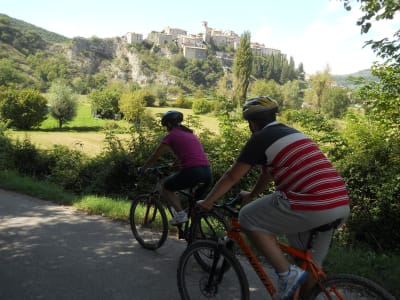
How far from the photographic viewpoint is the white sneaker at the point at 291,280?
2598 millimetres

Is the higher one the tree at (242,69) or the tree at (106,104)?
the tree at (242,69)

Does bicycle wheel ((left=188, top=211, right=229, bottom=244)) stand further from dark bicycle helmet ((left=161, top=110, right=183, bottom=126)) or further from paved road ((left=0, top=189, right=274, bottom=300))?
dark bicycle helmet ((left=161, top=110, right=183, bottom=126))

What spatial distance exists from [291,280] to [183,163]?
89.7 inches

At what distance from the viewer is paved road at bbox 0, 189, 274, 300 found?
3820 mm

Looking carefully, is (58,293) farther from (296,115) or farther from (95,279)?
(296,115)

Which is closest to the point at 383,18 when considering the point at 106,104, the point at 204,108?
the point at 204,108

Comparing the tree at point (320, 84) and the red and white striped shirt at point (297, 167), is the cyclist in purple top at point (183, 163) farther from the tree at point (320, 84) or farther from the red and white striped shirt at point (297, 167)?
the tree at point (320, 84)

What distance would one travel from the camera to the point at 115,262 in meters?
4.66

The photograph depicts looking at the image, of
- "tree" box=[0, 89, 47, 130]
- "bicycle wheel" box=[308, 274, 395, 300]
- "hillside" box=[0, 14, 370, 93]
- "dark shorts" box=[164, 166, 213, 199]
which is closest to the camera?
"bicycle wheel" box=[308, 274, 395, 300]

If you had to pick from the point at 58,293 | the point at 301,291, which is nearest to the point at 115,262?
the point at 58,293

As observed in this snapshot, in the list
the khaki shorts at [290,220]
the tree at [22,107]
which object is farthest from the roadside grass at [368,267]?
the tree at [22,107]

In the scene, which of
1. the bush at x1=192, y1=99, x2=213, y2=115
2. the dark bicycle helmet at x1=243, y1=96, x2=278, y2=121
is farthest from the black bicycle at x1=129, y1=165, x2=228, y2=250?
the bush at x1=192, y1=99, x2=213, y2=115

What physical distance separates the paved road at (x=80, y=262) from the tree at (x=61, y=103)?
5675cm

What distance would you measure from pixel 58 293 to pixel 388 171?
19.2 ft
